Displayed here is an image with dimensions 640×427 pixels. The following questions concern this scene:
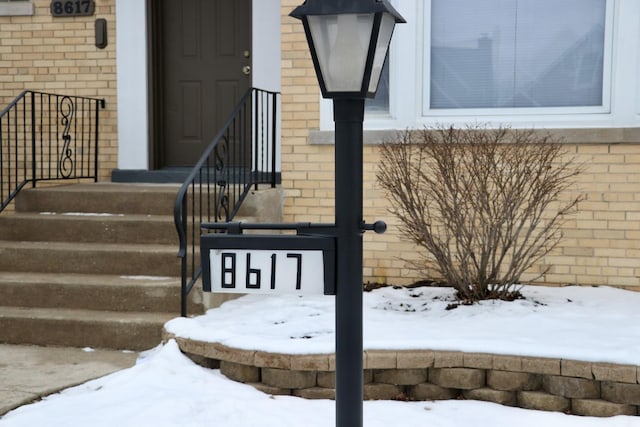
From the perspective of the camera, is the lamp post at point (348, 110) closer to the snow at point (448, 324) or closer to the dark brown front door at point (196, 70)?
the snow at point (448, 324)

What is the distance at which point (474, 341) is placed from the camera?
14.1ft

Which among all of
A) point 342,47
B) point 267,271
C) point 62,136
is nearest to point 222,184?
point 62,136

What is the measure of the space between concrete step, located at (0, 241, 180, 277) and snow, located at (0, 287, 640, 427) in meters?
0.79

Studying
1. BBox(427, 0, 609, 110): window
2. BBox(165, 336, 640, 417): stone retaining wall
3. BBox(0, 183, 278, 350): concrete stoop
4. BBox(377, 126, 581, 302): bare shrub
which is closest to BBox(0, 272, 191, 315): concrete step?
BBox(0, 183, 278, 350): concrete stoop

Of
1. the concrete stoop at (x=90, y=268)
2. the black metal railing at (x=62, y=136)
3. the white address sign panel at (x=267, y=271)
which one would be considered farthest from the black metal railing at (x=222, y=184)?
the white address sign panel at (x=267, y=271)

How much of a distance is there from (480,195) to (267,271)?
3.16 meters

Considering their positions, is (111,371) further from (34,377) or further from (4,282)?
(4,282)

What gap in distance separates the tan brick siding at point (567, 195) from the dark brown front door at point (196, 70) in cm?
138

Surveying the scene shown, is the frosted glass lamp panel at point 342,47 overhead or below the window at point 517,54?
below

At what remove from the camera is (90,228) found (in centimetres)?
646

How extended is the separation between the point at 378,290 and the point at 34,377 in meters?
2.61

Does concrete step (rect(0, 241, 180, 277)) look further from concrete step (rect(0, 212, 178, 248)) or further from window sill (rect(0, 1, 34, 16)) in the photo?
window sill (rect(0, 1, 34, 16))

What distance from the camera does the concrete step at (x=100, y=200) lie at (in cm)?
671

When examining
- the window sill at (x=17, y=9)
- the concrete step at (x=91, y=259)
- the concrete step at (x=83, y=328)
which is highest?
the window sill at (x=17, y=9)
